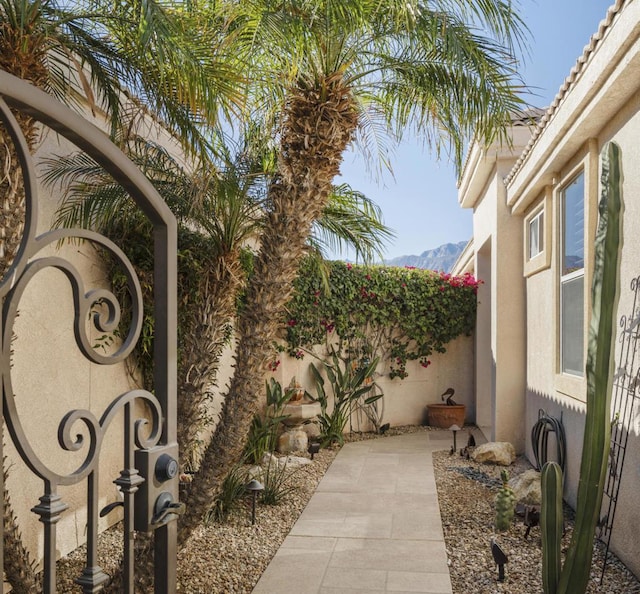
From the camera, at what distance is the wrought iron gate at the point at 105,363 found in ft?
4.95

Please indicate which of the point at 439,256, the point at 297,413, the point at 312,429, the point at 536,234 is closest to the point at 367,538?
the point at 297,413

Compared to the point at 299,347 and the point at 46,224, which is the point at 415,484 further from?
the point at 46,224

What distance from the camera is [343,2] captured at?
4.13 metres

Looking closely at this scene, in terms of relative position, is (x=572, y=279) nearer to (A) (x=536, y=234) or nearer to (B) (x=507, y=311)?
(A) (x=536, y=234)

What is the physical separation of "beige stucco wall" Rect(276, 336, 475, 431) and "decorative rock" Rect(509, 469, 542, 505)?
4449 mm

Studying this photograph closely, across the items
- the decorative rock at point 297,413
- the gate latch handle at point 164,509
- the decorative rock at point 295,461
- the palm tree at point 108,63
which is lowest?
the decorative rock at point 295,461

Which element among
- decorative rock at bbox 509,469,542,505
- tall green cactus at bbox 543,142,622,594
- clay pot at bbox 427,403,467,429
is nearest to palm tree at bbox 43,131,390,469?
tall green cactus at bbox 543,142,622,594

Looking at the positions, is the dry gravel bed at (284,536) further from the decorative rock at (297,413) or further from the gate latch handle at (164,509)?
the gate latch handle at (164,509)

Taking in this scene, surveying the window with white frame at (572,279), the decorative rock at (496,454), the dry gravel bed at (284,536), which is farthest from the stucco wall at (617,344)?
the dry gravel bed at (284,536)

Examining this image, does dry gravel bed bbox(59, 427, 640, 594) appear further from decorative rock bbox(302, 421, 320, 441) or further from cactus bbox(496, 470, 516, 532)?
decorative rock bbox(302, 421, 320, 441)

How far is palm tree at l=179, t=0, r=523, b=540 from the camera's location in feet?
15.3

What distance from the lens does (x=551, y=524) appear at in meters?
3.73

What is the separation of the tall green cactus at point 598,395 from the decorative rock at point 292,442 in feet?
18.0

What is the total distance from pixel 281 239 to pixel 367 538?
259cm
